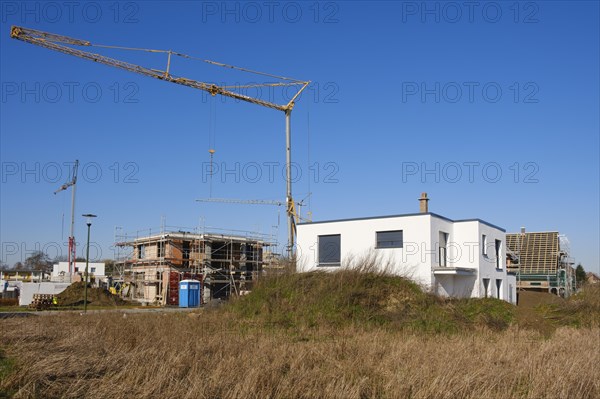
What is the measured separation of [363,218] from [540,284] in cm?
2733

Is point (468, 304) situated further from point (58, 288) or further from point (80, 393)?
point (58, 288)

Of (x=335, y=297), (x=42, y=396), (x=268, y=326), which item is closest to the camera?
(x=42, y=396)

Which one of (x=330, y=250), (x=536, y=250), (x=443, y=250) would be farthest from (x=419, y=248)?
(x=536, y=250)

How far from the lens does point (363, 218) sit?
30.3 meters

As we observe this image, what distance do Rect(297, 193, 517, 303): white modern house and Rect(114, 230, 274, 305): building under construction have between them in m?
14.1

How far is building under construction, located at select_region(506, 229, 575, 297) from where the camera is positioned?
49.7 m

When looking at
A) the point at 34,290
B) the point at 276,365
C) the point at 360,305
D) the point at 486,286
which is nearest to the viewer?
the point at 276,365

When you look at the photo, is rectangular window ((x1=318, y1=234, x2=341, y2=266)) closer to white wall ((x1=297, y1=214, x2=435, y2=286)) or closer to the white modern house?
the white modern house

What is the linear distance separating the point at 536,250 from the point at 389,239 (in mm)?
28507

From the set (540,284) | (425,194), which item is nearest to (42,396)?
(425,194)

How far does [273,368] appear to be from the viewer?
32.9 ft

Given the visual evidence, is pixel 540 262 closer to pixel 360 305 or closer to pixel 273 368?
pixel 360 305

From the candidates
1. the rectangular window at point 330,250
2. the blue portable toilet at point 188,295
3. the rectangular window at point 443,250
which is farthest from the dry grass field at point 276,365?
the blue portable toilet at point 188,295

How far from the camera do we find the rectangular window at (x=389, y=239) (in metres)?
29.5
